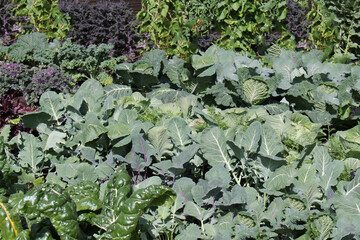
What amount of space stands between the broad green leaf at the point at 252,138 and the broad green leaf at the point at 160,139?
52cm

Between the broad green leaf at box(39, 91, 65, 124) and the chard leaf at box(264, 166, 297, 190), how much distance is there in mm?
1684

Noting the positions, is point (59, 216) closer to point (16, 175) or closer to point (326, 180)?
point (16, 175)

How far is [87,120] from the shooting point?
117 inches

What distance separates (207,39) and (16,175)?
11.2ft

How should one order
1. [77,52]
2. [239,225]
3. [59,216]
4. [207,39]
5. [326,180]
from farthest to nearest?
[207,39], [77,52], [326,180], [239,225], [59,216]

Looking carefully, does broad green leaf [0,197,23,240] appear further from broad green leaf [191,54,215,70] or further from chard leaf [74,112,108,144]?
broad green leaf [191,54,215,70]

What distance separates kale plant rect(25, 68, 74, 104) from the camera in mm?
3703

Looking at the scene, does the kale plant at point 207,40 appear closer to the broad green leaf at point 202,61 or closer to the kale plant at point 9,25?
the broad green leaf at point 202,61

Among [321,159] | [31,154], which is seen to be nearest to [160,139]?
[31,154]

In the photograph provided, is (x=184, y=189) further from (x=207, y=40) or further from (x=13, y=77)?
(x=207, y=40)

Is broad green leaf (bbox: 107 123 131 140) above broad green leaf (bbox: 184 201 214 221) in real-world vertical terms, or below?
above

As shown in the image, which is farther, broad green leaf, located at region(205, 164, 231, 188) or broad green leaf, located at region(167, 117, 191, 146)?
broad green leaf, located at region(167, 117, 191, 146)

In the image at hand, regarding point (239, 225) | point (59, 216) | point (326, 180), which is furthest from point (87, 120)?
point (326, 180)

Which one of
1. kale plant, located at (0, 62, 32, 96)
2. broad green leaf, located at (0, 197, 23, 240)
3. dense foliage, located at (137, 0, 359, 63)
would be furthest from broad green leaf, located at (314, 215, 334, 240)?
dense foliage, located at (137, 0, 359, 63)
